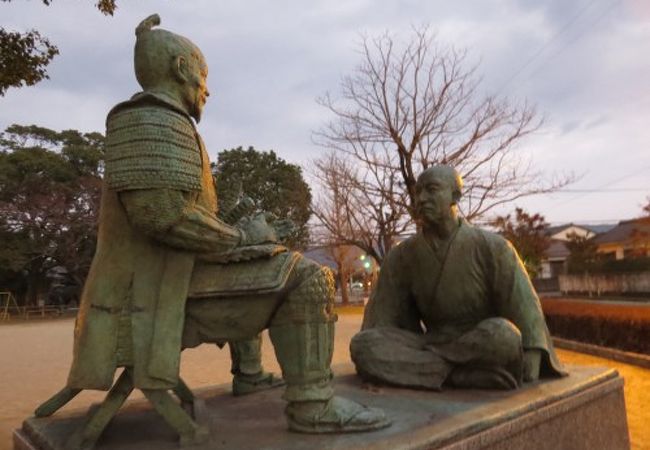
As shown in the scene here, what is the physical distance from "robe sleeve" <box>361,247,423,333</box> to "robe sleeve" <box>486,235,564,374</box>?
0.58 metres

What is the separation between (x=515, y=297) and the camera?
10.8ft

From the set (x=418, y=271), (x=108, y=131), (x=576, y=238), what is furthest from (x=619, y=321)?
(x=576, y=238)

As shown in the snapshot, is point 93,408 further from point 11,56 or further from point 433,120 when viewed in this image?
point 433,120

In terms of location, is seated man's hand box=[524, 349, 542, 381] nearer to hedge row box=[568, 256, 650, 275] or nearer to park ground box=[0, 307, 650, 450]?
park ground box=[0, 307, 650, 450]

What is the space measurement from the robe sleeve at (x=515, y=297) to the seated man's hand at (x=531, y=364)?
0.10 ft

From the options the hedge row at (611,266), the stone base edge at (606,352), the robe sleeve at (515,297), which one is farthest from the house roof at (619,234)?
the robe sleeve at (515,297)

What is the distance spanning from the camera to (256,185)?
25.0 metres

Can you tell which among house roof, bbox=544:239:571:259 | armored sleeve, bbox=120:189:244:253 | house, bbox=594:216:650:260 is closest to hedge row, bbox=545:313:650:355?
armored sleeve, bbox=120:189:244:253

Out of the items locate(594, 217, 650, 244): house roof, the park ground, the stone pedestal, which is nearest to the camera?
the stone pedestal

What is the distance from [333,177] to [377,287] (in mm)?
14039

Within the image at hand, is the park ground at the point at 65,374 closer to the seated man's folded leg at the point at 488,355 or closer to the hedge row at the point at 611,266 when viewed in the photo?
the seated man's folded leg at the point at 488,355

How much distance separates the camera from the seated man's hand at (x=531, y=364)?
3273 mm

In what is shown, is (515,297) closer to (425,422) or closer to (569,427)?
(569,427)

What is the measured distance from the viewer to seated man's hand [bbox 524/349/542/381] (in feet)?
10.7
